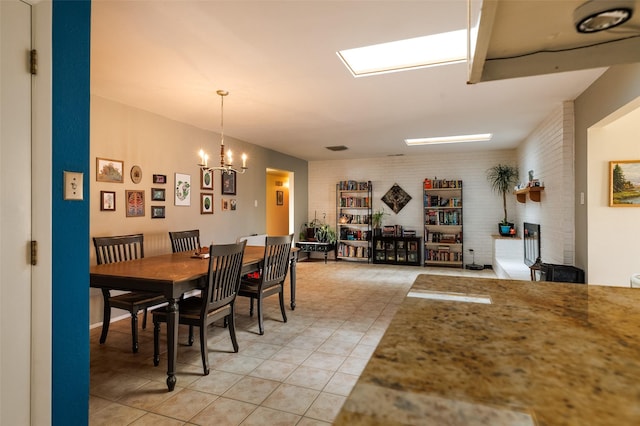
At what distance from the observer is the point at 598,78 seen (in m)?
3.28

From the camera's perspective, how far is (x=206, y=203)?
5.32 m

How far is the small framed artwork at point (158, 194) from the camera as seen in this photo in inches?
175

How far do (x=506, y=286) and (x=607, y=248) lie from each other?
2.90m

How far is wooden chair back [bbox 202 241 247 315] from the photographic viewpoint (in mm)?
2568

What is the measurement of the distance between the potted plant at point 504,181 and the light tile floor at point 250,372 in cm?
365

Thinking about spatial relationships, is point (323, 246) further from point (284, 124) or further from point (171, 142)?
point (171, 142)

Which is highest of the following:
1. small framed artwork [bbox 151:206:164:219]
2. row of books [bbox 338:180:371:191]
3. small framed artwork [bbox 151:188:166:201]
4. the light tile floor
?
row of books [bbox 338:180:371:191]

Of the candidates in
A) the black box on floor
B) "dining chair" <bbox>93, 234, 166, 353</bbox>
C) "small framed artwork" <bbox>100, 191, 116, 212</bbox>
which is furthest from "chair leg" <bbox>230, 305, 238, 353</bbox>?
the black box on floor

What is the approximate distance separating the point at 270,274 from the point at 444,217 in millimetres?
5237

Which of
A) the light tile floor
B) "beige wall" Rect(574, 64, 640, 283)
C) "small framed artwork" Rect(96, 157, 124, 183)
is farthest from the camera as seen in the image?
"small framed artwork" Rect(96, 157, 124, 183)

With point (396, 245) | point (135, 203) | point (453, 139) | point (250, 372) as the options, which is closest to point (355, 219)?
point (396, 245)

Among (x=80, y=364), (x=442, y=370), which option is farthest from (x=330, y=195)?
(x=442, y=370)

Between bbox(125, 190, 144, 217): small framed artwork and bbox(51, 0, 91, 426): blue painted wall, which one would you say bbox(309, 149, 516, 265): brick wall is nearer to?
bbox(125, 190, 144, 217): small framed artwork

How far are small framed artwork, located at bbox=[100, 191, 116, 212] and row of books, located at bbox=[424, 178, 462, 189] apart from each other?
19.7ft
